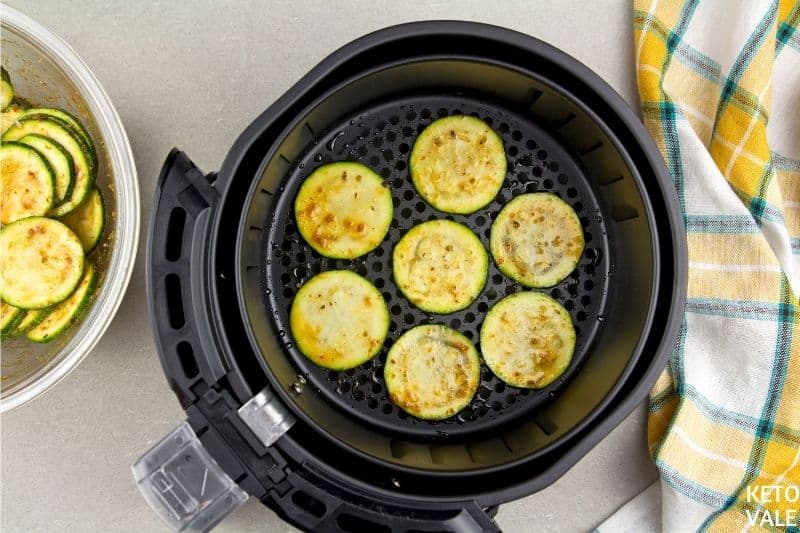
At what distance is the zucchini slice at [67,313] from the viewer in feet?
3.94

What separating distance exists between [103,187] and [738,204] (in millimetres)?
1269

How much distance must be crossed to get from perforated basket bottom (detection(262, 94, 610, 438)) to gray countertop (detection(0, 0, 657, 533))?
0.19 m

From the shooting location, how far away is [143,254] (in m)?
1.31

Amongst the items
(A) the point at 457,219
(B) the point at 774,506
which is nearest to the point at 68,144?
(A) the point at 457,219

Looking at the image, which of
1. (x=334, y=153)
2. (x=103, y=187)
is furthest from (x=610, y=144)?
(x=103, y=187)

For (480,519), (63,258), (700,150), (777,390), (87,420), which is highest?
(63,258)

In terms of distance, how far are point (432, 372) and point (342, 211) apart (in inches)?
14.4

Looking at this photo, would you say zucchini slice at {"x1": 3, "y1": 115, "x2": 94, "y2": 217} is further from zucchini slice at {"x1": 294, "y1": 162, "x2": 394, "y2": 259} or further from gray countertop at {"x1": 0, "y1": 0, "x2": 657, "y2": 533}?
zucchini slice at {"x1": 294, "y1": 162, "x2": 394, "y2": 259}

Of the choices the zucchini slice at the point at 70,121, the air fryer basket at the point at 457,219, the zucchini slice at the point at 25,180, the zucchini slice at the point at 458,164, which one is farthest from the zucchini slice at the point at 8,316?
the zucchini slice at the point at 458,164

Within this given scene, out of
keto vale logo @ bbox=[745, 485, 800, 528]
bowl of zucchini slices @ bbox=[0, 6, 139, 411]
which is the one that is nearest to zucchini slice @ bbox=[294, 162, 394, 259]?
bowl of zucchini slices @ bbox=[0, 6, 139, 411]

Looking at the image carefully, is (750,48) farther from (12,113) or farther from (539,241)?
(12,113)

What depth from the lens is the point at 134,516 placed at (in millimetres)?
1304

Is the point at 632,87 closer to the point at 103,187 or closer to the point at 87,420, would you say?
the point at 103,187

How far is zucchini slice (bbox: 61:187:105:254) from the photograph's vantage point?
1.22 m
